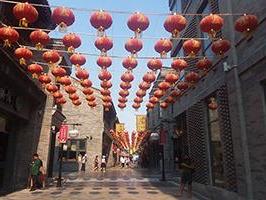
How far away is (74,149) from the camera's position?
3534 cm

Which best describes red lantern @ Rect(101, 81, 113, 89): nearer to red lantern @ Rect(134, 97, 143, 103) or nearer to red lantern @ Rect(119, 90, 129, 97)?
red lantern @ Rect(119, 90, 129, 97)

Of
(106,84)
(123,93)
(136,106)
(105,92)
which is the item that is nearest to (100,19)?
(106,84)

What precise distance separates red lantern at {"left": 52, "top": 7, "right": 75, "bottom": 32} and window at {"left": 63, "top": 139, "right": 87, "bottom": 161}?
91.4ft

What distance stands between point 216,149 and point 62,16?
8964 mm

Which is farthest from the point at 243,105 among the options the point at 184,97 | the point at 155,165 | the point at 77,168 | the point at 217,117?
the point at 155,165

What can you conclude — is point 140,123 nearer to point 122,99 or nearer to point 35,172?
point 35,172

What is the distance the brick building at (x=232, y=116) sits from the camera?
9.61m

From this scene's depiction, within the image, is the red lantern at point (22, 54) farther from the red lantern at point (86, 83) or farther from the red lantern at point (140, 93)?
the red lantern at point (140, 93)

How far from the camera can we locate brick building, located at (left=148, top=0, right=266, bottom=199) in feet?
31.5

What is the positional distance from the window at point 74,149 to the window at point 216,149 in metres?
23.1

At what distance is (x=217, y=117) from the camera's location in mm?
13648

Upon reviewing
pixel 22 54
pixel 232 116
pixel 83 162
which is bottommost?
pixel 83 162

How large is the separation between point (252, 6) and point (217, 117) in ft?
17.2

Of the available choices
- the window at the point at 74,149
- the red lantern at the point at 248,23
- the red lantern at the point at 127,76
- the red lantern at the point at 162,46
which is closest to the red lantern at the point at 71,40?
the red lantern at the point at 162,46
